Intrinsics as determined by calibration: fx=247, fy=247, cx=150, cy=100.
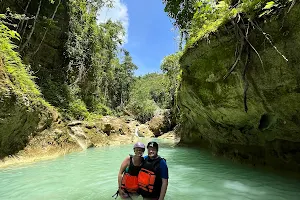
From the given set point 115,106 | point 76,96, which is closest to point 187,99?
point 76,96

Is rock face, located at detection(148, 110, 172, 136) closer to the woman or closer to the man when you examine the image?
the woman

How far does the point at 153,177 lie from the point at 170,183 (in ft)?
9.24

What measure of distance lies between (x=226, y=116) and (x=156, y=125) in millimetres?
22082

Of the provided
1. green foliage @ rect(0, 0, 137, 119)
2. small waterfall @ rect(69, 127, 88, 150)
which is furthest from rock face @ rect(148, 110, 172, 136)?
small waterfall @ rect(69, 127, 88, 150)

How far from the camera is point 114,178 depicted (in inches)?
308

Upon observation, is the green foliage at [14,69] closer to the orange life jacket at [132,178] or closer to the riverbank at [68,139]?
the riverbank at [68,139]

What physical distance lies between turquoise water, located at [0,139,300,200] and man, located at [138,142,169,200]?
4.12 feet

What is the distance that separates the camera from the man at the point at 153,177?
466 centimetres

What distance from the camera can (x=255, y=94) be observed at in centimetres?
686

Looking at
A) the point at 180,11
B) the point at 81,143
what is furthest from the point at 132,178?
the point at 180,11

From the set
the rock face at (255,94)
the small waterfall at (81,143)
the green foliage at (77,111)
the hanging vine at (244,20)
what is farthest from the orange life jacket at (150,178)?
the green foliage at (77,111)

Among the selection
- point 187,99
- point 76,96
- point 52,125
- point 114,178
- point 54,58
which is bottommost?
point 114,178

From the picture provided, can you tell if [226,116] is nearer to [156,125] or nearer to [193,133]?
[193,133]

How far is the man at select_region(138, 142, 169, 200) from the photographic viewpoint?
466 centimetres
